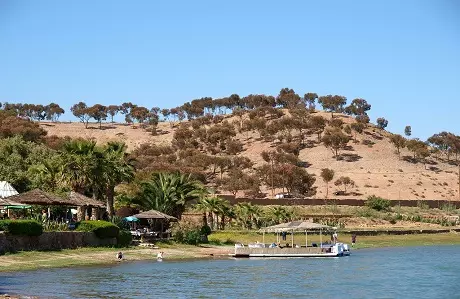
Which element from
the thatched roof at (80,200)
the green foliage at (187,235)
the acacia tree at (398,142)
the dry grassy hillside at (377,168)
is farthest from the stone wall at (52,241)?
the acacia tree at (398,142)

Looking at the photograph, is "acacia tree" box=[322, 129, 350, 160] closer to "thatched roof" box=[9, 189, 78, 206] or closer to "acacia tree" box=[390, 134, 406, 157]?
"acacia tree" box=[390, 134, 406, 157]

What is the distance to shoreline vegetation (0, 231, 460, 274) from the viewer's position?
4738 cm

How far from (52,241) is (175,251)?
11.8 metres

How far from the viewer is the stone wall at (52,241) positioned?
48688 millimetres

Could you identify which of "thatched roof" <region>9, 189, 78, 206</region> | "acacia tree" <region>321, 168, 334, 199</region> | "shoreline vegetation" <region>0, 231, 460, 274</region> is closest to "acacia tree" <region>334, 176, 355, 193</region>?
"acacia tree" <region>321, 168, 334, 199</region>

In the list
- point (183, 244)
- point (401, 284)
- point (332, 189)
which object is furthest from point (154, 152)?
point (401, 284)

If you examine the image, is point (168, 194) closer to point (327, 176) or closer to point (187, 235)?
point (187, 235)

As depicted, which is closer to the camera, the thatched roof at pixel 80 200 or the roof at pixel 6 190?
the thatched roof at pixel 80 200

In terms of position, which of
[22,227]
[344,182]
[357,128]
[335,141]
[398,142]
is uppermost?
[357,128]

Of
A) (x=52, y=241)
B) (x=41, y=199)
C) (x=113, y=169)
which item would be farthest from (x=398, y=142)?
(x=52, y=241)

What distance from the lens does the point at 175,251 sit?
202 ft

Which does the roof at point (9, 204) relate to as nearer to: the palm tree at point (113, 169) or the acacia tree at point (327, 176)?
the palm tree at point (113, 169)

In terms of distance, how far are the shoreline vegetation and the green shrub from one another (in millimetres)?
711

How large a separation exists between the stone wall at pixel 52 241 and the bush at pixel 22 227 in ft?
1.07
